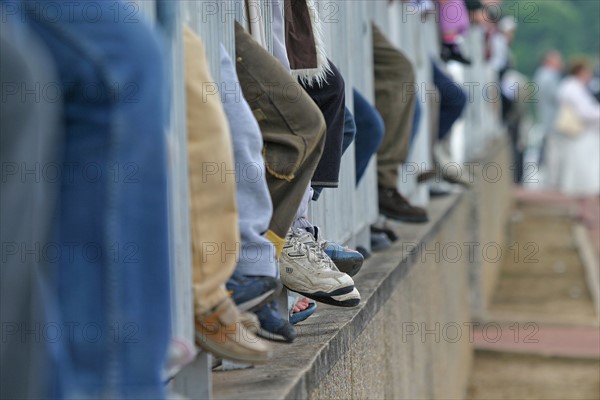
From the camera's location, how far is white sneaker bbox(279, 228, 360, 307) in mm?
4352

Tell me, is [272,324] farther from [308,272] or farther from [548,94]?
[548,94]

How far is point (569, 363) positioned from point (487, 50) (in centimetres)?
791

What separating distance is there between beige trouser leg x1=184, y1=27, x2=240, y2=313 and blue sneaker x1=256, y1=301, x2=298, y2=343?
640mm

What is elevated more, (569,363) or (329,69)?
(329,69)

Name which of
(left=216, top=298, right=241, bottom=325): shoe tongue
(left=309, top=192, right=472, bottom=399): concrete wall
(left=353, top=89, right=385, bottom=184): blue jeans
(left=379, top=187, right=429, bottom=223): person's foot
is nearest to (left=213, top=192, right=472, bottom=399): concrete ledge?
(left=309, top=192, right=472, bottom=399): concrete wall

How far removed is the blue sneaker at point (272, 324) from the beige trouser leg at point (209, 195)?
0.64 meters

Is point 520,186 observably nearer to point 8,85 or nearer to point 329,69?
point 329,69

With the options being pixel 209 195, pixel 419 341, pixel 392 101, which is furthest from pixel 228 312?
pixel 419 341

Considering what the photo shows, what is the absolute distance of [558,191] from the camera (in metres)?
26.7

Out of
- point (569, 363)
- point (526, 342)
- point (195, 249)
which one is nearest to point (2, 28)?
point (195, 249)

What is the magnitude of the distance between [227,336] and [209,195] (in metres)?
0.33

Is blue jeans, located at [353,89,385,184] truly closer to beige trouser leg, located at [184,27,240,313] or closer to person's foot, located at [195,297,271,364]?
person's foot, located at [195,297,271,364]

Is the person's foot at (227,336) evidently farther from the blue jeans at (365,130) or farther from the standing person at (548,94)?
the standing person at (548,94)

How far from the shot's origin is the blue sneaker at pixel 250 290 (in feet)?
10.9
